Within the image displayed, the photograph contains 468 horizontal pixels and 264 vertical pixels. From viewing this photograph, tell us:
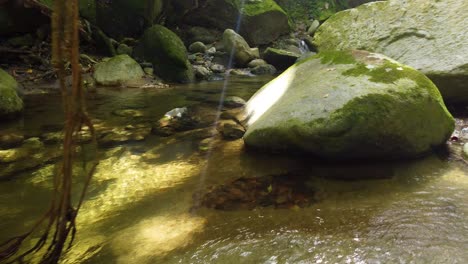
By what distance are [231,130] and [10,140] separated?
111 inches

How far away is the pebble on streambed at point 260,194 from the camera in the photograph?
2.62 metres

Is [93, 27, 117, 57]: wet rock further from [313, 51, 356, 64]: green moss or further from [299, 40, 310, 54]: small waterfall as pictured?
[299, 40, 310, 54]: small waterfall

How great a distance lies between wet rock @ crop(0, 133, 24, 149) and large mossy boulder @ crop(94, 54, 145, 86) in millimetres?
4416

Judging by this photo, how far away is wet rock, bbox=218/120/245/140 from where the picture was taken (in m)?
4.31

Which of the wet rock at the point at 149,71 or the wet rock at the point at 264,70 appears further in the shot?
the wet rock at the point at 264,70

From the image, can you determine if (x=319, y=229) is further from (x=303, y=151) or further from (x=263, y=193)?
(x=303, y=151)

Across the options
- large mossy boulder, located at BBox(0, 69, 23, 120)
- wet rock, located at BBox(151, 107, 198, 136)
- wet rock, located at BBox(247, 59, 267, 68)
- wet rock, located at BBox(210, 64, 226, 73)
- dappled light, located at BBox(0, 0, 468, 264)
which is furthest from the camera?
wet rock, located at BBox(247, 59, 267, 68)

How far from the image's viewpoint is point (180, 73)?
9.45 meters

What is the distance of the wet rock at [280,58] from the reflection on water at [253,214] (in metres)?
8.95

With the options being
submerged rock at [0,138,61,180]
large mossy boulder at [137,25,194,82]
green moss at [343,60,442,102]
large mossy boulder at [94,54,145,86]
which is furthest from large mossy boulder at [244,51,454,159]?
large mossy boulder at [137,25,194,82]

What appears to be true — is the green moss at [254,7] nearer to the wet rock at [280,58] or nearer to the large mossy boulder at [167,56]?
the wet rock at [280,58]

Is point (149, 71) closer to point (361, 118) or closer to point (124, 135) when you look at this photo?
point (124, 135)

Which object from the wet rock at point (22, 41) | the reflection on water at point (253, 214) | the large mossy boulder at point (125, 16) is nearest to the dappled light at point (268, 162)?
the reflection on water at point (253, 214)

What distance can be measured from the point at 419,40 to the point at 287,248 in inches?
182
